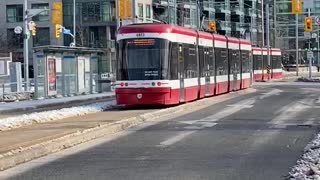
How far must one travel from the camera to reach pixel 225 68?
34.1m

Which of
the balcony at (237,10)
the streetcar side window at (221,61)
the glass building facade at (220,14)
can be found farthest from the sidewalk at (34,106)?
the balcony at (237,10)

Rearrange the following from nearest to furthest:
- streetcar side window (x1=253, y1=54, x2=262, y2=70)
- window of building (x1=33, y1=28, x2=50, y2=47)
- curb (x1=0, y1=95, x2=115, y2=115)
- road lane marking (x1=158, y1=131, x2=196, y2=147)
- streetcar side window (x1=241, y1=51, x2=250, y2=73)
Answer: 1. road lane marking (x1=158, y1=131, x2=196, y2=147)
2. curb (x1=0, y1=95, x2=115, y2=115)
3. streetcar side window (x1=241, y1=51, x2=250, y2=73)
4. streetcar side window (x1=253, y1=54, x2=262, y2=70)
5. window of building (x1=33, y1=28, x2=50, y2=47)

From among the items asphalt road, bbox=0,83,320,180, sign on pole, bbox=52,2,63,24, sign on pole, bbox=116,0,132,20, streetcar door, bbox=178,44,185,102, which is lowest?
asphalt road, bbox=0,83,320,180

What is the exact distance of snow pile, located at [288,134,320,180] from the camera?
905 cm

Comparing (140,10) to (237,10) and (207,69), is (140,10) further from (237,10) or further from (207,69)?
(207,69)

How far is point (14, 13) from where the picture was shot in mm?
90500

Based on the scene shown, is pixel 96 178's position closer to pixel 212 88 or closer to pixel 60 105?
pixel 60 105

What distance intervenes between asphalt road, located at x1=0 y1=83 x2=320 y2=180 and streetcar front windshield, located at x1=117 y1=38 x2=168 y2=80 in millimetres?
4114

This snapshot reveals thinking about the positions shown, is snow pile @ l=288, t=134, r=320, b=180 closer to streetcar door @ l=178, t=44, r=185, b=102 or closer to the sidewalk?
streetcar door @ l=178, t=44, r=185, b=102

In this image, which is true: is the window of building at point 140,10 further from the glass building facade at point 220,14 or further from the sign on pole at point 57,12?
the sign on pole at point 57,12

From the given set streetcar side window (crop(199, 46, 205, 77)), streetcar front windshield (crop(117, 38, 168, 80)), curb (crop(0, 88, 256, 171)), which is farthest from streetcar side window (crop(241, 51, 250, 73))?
curb (crop(0, 88, 256, 171))

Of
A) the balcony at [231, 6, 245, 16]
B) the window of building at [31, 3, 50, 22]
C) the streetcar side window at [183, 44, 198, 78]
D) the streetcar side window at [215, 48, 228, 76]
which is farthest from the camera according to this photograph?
the balcony at [231, 6, 245, 16]

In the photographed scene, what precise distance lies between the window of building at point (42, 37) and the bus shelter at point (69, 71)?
48.8 metres

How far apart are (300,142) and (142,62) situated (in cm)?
1045
